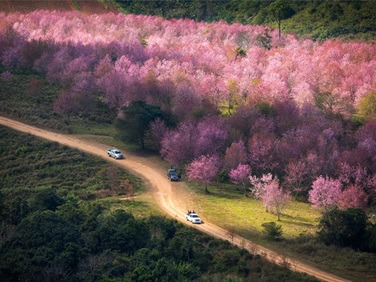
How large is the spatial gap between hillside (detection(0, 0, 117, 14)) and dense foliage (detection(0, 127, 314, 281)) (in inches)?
3454

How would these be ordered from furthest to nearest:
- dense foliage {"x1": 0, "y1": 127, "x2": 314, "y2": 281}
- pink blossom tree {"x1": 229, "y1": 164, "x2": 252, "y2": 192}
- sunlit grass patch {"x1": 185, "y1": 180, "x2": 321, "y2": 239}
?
pink blossom tree {"x1": 229, "y1": 164, "x2": 252, "y2": 192}, sunlit grass patch {"x1": 185, "y1": 180, "x2": 321, "y2": 239}, dense foliage {"x1": 0, "y1": 127, "x2": 314, "y2": 281}

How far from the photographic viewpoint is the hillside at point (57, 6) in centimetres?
15112

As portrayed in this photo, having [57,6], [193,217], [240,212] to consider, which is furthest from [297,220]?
[57,6]

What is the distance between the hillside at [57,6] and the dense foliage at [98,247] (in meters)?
87.7

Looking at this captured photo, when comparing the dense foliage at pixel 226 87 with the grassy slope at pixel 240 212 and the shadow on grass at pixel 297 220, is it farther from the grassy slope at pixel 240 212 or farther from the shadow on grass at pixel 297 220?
the shadow on grass at pixel 297 220

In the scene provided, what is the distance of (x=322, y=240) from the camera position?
194 ft

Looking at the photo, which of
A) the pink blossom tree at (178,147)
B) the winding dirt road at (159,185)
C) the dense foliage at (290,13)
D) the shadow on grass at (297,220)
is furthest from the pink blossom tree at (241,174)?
the dense foliage at (290,13)

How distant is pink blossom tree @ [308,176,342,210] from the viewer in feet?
219

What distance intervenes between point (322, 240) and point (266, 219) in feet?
22.0

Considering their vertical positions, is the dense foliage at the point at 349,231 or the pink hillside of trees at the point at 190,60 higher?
the pink hillside of trees at the point at 190,60

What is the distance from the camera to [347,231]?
58688 millimetres

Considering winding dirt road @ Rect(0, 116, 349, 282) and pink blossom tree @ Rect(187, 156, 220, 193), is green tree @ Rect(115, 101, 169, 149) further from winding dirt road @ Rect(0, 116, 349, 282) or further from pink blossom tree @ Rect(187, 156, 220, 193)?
pink blossom tree @ Rect(187, 156, 220, 193)

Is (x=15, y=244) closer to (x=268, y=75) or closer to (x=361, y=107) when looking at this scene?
(x=361, y=107)

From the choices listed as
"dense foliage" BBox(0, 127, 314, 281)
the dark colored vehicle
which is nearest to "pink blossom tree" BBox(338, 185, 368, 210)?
"dense foliage" BBox(0, 127, 314, 281)
